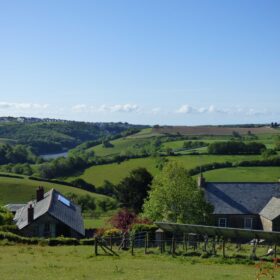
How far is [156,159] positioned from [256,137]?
185 ft

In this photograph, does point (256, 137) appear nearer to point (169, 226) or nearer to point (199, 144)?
point (199, 144)

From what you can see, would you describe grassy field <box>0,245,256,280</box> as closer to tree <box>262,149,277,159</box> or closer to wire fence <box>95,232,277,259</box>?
wire fence <box>95,232,277,259</box>

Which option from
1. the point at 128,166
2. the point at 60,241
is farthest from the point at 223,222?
the point at 128,166

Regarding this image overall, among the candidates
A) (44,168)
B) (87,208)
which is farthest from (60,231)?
(44,168)

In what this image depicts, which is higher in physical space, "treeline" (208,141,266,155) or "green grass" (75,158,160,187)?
"treeline" (208,141,266,155)

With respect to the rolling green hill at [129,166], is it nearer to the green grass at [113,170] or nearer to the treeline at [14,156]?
the green grass at [113,170]

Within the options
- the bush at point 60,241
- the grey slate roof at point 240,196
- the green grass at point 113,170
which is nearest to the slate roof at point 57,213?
the bush at point 60,241

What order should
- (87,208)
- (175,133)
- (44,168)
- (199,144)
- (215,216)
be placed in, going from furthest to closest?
(175,133) → (199,144) → (44,168) → (87,208) → (215,216)

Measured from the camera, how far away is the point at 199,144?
155 meters

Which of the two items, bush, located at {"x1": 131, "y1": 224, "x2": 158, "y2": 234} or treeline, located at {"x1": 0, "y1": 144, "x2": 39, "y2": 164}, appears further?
treeline, located at {"x1": 0, "y1": 144, "x2": 39, "y2": 164}

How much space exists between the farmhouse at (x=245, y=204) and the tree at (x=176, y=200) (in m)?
8.77

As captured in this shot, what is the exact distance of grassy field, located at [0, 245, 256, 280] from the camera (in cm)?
2502

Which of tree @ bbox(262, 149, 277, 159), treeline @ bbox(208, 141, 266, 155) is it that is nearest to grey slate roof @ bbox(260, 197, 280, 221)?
tree @ bbox(262, 149, 277, 159)

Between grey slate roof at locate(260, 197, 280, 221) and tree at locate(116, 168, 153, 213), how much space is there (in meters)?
27.2
